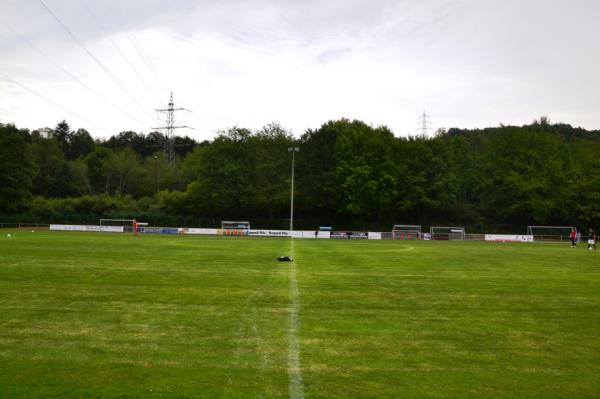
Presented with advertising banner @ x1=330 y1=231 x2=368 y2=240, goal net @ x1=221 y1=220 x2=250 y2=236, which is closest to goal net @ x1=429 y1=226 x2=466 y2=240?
advertising banner @ x1=330 y1=231 x2=368 y2=240

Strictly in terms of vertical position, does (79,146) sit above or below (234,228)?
above

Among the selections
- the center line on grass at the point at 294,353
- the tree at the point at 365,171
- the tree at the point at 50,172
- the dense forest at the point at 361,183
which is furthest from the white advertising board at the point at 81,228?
the center line on grass at the point at 294,353

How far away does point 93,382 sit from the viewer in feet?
22.6

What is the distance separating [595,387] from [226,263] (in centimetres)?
1893

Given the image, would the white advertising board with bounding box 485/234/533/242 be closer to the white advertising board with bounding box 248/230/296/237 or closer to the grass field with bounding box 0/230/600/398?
the white advertising board with bounding box 248/230/296/237

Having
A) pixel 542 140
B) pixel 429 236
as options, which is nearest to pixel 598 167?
pixel 542 140

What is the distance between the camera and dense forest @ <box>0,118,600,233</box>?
75.8 m

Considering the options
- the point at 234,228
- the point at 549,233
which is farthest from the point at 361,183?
the point at 549,233

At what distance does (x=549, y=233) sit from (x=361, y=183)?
92.6 ft

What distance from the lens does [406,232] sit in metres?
72.2

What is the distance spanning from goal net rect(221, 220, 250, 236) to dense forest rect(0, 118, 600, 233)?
2356mm

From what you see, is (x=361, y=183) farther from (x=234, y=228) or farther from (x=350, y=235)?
(x=234, y=228)

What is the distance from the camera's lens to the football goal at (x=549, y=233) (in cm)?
7044

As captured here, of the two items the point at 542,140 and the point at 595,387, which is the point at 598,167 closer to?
the point at 542,140
